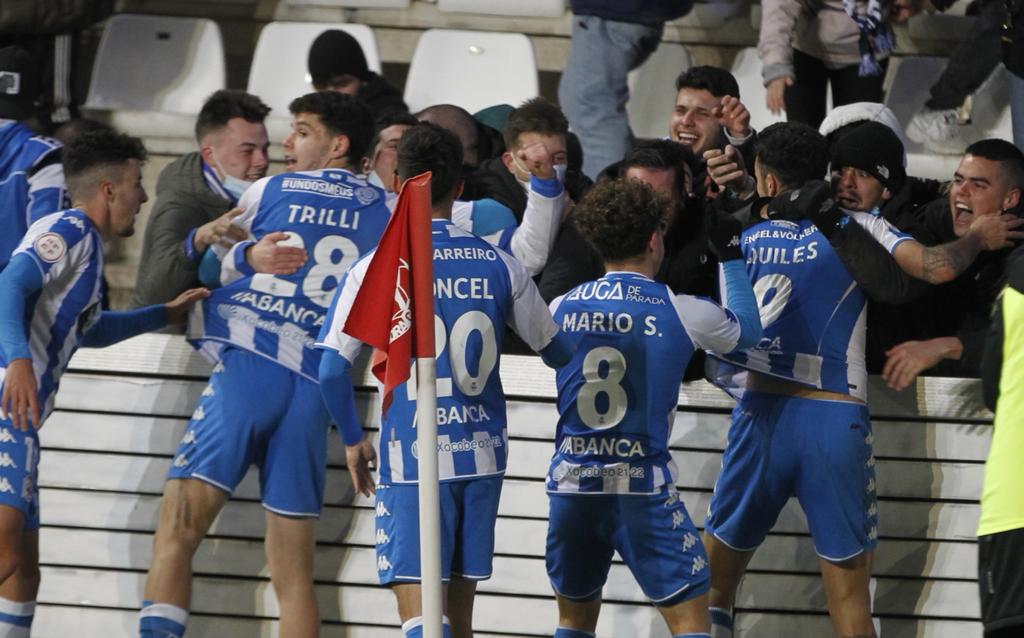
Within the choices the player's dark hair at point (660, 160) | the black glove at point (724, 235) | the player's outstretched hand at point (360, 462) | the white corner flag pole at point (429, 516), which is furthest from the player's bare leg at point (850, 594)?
the white corner flag pole at point (429, 516)

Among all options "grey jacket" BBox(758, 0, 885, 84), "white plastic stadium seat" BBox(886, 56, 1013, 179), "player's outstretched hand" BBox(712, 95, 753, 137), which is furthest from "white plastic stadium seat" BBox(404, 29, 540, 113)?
"player's outstretched hand" BBox(712, 95, 753, 137)

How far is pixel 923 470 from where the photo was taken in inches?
262

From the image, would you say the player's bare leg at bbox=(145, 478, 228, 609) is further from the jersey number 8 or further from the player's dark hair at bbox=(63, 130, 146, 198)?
the jersey number 8

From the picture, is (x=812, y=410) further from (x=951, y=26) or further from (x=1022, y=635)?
(x=951, y=26)

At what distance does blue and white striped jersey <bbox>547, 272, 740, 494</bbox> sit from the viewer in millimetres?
5594

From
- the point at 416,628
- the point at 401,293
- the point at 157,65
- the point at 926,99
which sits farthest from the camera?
the point at 157,65

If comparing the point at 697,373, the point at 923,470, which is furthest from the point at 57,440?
the point at 923,470

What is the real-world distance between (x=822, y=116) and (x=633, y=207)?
3522mm

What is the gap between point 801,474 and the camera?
602cm

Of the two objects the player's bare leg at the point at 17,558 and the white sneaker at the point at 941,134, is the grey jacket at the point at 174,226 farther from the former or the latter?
the white sneaker at the point at 941,134

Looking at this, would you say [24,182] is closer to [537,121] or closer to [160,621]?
[160,621]

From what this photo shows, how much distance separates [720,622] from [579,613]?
30.1 inches

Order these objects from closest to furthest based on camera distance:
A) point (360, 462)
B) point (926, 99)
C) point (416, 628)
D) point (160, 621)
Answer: point (416, 628), point (360, 462), point (160, 621), point (926, 99)

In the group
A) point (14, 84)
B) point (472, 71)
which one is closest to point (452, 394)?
point (14, 84)
